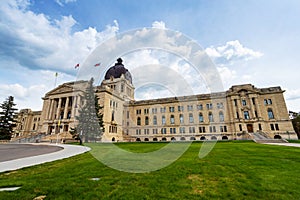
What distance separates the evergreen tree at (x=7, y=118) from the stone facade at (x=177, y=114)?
774cm

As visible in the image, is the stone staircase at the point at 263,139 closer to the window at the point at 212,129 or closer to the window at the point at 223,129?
the window at the point at 223,129

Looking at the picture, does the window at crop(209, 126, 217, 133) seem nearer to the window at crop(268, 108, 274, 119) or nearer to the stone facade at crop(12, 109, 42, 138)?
A: the window at crop(268, 108, 274, 119)

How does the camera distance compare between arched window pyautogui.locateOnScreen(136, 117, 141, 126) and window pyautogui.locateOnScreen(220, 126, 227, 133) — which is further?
arched window pyautogui.locateOnScreen(136, 117, 141, 126)

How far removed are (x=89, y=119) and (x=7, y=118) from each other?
2912 centimetres

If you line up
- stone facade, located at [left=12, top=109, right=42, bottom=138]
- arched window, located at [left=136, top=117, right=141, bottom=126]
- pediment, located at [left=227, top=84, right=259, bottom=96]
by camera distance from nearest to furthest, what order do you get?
pediment, located at [left=227, top=84, right=259, bottom=96]
arched window, located at [left=136, top=117, right=141, bottom=126]
stone facade, located at [left=12, top=109, right=42, bottom=138]

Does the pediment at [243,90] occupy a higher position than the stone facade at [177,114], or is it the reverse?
the pediment at [243,90]

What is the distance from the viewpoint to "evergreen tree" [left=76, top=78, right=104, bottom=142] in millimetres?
26938

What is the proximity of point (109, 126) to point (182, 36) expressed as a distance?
39957 millimetres

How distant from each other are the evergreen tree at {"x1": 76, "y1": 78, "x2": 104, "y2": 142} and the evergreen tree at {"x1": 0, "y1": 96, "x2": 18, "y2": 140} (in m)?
25.7

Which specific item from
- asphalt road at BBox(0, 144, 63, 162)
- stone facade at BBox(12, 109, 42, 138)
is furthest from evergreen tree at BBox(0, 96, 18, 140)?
asphalt road at BBox(0, 144, 63, 162)

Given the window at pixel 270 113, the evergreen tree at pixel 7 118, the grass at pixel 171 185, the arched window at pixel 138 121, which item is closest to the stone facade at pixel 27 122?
the evergreen tree at pixel 7 118

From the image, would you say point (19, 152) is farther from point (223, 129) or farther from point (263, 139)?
point (223, 129)

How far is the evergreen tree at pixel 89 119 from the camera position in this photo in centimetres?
2694

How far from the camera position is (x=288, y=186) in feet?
14.2
